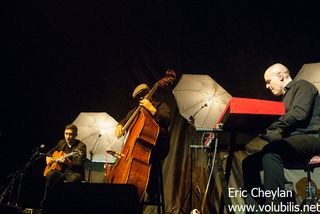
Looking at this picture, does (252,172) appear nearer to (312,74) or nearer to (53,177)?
(312,74)

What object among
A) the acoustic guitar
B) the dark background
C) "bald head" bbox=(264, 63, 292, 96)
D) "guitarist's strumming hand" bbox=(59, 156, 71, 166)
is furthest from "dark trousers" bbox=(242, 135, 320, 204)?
"guitarist's strumming hand" bbox=(59, 156, 71, 166)

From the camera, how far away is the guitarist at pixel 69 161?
5.39 m

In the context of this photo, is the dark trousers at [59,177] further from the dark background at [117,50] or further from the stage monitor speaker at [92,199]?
the stage monitor speaker at [92,199]

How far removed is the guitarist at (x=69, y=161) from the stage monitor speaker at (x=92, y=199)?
317 centimetres

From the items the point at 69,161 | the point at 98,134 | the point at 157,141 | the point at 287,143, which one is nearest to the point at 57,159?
the point at 69,161

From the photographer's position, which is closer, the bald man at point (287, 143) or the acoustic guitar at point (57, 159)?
the bald man at point (287, 143)

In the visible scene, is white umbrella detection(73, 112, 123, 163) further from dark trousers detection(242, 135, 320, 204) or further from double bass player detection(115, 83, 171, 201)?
dark trousers detection(242, 135, 320, 204)

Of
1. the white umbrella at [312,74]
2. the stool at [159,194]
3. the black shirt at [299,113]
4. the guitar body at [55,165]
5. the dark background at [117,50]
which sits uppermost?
the dark background at [117,50]

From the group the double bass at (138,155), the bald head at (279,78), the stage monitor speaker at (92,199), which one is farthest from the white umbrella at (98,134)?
the stage monitor speaker at (92,199)

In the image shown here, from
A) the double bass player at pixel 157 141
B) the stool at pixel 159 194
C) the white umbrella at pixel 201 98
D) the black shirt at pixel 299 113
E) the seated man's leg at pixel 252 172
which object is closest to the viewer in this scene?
the black shirt at pixel 299 113

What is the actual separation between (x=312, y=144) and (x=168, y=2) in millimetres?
4254

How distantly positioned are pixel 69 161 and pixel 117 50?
7.36 ft

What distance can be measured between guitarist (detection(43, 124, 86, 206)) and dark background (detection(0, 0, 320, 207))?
68 cm

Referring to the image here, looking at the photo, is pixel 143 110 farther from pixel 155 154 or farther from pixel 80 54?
pixel 80 54
